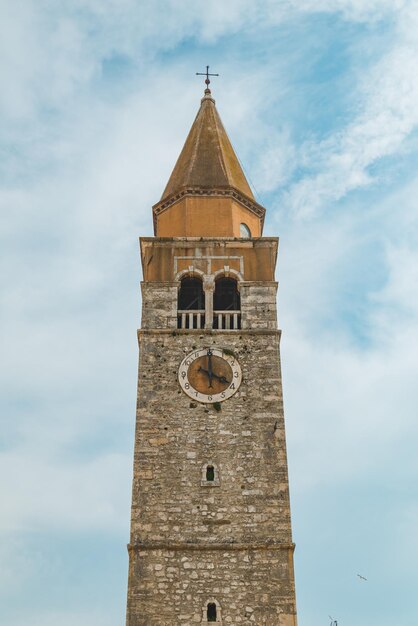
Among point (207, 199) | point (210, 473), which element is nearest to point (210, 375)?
point (210, 473)

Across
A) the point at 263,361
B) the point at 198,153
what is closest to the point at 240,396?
the point at 263,361

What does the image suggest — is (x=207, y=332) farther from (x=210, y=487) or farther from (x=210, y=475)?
(x=210, y=487)

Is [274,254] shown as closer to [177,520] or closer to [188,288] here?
[188,288]

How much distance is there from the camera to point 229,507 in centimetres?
2052

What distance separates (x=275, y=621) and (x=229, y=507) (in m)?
2.71

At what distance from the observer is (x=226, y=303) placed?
2441 cm

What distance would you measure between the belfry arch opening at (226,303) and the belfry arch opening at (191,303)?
1.24 feet

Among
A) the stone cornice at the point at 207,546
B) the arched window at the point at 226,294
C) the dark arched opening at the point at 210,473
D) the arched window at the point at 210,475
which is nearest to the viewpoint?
the stone cornice at the point at 207,546

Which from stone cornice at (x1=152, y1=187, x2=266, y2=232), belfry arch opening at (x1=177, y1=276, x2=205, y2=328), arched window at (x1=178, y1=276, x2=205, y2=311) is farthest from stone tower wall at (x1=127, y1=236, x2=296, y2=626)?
stone cornice at (x1=152, y1=187, x2=266, y2=232)

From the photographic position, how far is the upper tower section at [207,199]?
83.8 feet

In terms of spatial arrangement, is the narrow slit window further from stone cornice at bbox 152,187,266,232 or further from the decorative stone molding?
stone cornice at bbox 152,187,266,232

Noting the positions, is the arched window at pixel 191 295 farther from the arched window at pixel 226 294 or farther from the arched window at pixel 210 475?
the arched window at pixel 210 475

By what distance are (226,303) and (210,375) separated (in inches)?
109

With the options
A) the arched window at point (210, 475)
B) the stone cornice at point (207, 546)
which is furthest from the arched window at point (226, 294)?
the stone cornice at point (207, 546)
